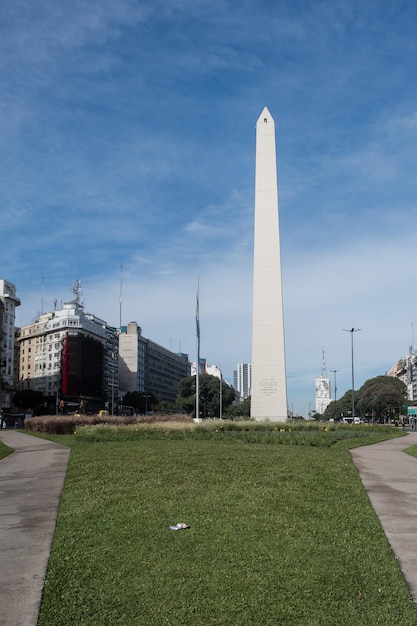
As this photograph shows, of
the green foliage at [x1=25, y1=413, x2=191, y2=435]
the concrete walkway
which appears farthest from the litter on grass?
the green foliage at [x1=25, y1=413, x2=191, y2=435]

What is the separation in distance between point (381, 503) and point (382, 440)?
19.2 metres

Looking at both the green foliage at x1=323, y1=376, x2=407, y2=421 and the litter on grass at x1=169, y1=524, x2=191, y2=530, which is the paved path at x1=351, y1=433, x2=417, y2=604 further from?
the green foliage at x1=323, y1=376, x2=407, y2=421

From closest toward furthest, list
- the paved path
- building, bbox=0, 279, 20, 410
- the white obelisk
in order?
1. the paved path
2. the white obelisk
3. building, bbox=0, 279, 20, 410

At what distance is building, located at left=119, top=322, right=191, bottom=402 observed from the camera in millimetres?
167500

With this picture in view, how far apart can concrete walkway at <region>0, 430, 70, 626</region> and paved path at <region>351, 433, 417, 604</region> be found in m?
3.56

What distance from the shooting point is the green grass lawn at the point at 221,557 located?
5.36 meters

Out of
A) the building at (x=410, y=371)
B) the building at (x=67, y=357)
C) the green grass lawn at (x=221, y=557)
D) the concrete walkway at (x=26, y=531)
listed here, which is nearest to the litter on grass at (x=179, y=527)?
the green grass lawn at (x=221, y=557)

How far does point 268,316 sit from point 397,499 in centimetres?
2872

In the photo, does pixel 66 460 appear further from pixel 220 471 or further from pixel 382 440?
pixel 382 440

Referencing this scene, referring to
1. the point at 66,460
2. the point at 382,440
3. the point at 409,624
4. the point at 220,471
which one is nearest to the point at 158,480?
the point at 220,471

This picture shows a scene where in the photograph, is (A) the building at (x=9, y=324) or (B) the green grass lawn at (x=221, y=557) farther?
(A) the building at (x=9, y=324)

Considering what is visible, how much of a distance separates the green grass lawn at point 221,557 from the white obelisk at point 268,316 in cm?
2786

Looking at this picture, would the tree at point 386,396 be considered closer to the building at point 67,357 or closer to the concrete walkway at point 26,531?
the building at point 67,357

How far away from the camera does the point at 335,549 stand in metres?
7.07
